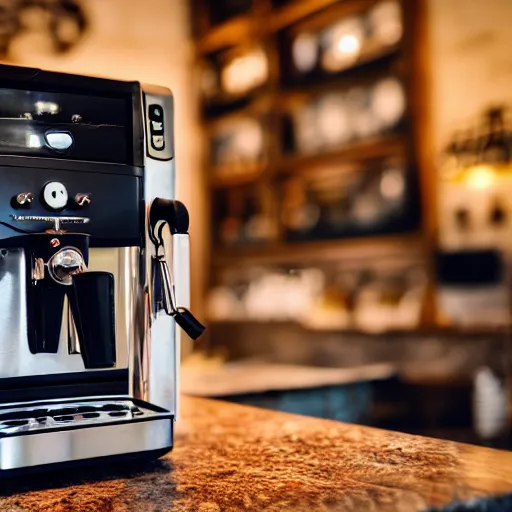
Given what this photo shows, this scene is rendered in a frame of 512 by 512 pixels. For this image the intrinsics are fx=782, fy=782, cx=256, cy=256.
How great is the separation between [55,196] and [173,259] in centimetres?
19

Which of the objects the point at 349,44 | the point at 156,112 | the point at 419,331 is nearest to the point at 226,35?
the point at 349,44

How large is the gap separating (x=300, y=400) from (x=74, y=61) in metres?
3.15

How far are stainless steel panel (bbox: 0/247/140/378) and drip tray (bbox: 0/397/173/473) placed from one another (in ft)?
0.16

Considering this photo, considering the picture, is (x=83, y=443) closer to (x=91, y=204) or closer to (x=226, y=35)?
(x=91, y=204)

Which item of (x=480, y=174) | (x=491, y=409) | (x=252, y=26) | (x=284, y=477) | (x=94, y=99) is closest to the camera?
(x=284, y=477)

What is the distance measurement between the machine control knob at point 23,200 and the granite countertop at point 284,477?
350 mm

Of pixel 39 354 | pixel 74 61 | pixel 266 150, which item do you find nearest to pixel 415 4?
pixel 266 150

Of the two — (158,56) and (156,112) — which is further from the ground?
(158,56)

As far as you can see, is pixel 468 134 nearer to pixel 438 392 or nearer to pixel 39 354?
pixel 438 392

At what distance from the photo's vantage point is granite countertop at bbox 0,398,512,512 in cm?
81

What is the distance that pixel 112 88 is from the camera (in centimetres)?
114

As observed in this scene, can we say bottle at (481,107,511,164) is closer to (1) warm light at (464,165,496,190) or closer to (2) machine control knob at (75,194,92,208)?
(1) warm light at (464,165,496,190)

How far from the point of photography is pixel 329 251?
14.3 ft

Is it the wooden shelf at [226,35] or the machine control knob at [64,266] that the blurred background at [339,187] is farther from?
the machine control knob at [64,266]
